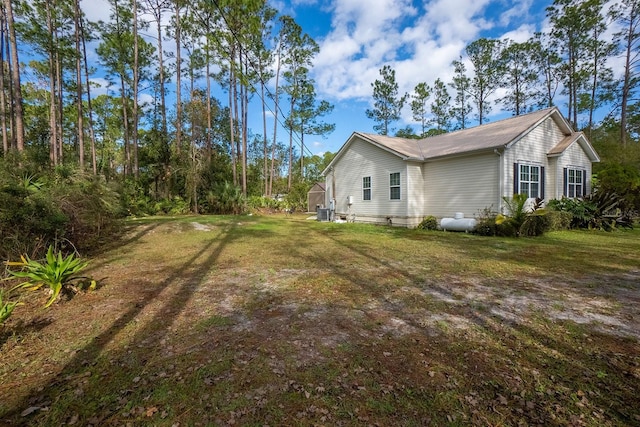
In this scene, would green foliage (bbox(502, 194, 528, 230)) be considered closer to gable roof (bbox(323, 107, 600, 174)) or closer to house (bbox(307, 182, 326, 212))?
gable roof (bbox(323, 107, 600, 174))

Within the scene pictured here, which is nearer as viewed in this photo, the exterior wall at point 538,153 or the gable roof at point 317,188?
the exterior wall at point 538,153

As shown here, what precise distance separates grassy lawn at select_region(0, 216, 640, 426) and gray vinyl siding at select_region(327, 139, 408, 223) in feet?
26.4

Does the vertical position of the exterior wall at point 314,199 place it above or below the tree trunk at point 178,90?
below

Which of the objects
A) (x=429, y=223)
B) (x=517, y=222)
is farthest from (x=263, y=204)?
(x=517, y=222)

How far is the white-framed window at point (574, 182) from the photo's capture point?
12.1 metres

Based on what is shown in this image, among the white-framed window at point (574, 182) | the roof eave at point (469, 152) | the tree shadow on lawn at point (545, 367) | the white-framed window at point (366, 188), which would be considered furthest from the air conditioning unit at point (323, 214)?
the tree shadow on lawn at point (545, 367)

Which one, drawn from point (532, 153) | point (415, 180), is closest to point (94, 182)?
point (415, 180)

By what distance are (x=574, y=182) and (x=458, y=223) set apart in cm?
629

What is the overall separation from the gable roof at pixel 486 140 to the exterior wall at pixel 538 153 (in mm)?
269

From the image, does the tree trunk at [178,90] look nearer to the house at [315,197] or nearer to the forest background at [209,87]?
the forest background at [209,87]

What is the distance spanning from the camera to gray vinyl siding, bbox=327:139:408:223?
12953mm

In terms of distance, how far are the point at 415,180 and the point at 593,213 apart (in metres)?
6.65

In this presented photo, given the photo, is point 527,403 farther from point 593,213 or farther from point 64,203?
point 593,213

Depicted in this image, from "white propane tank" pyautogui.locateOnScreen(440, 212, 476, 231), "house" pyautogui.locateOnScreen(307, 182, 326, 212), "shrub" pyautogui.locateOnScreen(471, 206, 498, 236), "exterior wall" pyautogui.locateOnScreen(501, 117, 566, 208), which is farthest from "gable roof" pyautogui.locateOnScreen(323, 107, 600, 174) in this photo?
"house" pyautogui.locateOnScreen(307, 182, 326, 212)
